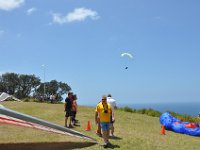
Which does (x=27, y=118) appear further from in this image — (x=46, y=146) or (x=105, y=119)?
(x=105, y=119)

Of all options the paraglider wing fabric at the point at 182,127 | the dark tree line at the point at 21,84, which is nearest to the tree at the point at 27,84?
the dark tree line at the point at 21,84

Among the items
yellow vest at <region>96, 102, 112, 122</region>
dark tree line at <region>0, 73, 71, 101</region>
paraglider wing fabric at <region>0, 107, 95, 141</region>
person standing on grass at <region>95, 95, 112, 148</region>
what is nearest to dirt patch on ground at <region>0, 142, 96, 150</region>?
paraglider wing fabric at <region>0, 107, 95, 141</region>

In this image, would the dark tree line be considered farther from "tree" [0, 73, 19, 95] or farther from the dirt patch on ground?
the dirt patch on ground

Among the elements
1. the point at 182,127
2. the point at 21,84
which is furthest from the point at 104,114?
the point at 21,84

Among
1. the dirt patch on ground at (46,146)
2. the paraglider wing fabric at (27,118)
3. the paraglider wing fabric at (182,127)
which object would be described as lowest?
the dirt patch on ground at (46,146)

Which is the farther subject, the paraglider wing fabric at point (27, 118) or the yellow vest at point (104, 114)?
the yellow vest at point (104, 114)

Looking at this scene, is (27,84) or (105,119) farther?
(27,84)

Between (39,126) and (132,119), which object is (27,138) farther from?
(132,119)

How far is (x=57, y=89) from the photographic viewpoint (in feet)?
340

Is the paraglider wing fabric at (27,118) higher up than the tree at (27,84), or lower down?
lower down

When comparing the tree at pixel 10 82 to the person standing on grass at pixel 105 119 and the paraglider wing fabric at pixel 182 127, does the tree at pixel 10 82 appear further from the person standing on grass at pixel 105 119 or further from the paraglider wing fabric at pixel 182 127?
the person standing on grass at pixel 105 119

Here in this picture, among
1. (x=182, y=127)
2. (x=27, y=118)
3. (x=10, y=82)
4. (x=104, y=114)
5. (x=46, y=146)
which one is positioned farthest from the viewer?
(x=10, y=82)

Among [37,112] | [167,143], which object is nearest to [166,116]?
[167,143]

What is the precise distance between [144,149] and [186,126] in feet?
27.0
